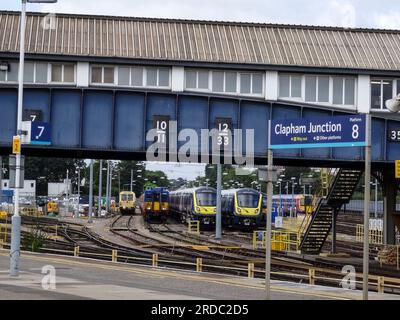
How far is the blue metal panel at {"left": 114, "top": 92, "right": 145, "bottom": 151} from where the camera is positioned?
1329 inches

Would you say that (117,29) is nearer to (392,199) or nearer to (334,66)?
(334,66)

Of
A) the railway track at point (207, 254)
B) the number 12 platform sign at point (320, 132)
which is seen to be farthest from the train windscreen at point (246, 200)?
the number 12 platform sign at point (320, 132)

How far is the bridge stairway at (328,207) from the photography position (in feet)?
141

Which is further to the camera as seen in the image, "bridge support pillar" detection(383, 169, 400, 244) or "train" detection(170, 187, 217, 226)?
"train" detection(170, 187, 217, 226)

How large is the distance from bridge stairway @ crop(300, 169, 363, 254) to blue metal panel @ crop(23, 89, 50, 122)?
17.2 meters

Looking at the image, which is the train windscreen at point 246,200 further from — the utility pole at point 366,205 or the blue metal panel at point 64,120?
the utility pole at point 366,205

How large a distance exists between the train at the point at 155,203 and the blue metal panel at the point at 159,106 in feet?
149

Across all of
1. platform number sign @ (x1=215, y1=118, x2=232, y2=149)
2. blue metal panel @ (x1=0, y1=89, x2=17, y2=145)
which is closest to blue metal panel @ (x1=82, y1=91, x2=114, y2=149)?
blue metal panel @ (x1=0, y1=89, x2=17, y2=145)

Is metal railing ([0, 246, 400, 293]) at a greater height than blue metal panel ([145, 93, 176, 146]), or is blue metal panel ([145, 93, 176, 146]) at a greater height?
blue metal panel ([145, 93, 176, 146])

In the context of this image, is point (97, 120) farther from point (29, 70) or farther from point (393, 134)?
point (393, 134)

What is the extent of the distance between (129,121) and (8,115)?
522 centimetres

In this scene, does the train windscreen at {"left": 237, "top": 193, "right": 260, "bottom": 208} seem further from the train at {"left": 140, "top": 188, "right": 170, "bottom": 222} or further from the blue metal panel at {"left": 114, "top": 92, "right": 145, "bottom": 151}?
the blue metal panel at {"left": 114, "top": 92, "right": 145, "bottom": 151}

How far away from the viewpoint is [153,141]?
1319 inches

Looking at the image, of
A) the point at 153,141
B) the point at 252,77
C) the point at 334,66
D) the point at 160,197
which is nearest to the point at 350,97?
the point at 334,66
